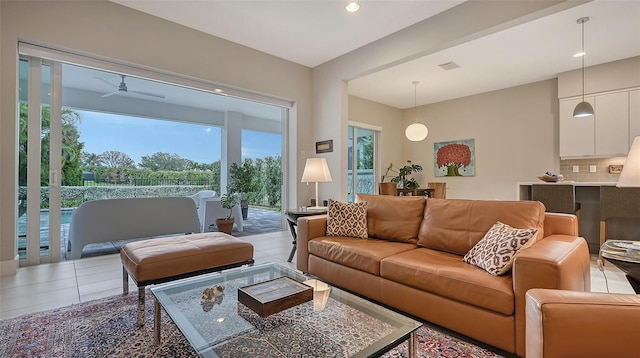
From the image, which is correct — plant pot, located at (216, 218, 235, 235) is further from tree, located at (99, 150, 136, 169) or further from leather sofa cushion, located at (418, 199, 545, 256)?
leather sofa cushion, located at (418, 199, 545, 256)

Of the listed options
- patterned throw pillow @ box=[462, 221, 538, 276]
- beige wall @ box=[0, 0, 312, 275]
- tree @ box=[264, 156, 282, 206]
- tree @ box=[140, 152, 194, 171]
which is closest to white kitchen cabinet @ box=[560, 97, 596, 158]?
patterned throw pillow @ box=[462, 221, 538, 276]

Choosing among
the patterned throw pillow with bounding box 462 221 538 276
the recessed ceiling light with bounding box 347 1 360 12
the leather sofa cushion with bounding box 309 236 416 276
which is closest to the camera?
the patterned throw pillow with bounding box 462 221 538 276

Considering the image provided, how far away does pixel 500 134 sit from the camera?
19.9 ft

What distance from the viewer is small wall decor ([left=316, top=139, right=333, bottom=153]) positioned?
16.1ft

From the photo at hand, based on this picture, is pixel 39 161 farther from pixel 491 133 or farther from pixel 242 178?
pixel 491 133

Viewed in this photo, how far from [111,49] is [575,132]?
6.90 metres

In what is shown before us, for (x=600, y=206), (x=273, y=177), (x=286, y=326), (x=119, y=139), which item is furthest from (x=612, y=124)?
(x=119, y=139)

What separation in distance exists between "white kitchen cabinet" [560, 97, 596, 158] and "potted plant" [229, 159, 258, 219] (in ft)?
17.6

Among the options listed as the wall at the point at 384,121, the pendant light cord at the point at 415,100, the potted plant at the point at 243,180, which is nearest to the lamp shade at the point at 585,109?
the pendant light cord at the point at 415,100

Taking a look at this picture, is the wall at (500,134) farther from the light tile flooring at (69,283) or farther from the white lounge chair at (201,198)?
the white lounge chair at (201,198)

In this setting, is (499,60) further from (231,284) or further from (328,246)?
(231,284)

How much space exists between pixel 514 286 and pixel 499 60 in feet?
13.9

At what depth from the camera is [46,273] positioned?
2.97 metres

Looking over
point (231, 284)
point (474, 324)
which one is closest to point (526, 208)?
point (474, 324)
